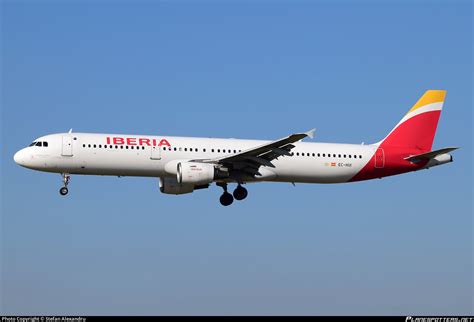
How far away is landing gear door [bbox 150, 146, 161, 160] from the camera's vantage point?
190 ft

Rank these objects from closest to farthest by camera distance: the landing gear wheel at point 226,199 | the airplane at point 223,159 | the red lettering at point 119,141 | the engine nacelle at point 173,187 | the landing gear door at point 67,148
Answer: the landing gear door at point 67,148 → the airplane at point 223,159 → the red lettering at point 119,141 → the engine nacelle at point 173,187 → the landing gear wheel at point 226,199

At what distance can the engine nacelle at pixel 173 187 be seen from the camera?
60219 mm

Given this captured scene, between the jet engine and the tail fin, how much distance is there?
1249 centimetres

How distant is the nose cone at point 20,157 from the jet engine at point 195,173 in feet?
29.1

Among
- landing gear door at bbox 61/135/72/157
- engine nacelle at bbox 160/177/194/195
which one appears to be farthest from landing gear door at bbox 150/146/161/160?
landing gear door at bbox 61/135/72/157

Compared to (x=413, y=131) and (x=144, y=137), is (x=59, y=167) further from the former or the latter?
(x=413, y=131)

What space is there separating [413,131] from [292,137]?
40.3 feet

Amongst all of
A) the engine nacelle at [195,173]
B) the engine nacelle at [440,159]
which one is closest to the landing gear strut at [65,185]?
the engine nacelle at [195,173]

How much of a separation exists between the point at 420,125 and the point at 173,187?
16.9 metres

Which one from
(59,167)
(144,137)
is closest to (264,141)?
(144,137)

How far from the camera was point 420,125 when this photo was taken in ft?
214

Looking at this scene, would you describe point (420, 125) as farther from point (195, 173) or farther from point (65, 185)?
point (65, 185)

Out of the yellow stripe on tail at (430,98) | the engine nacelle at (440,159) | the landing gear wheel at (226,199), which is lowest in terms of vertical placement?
the landing gear wheel at (226,199)

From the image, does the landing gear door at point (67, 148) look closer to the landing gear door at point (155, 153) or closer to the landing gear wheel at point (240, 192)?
the landing gear door at point (155, 153)
